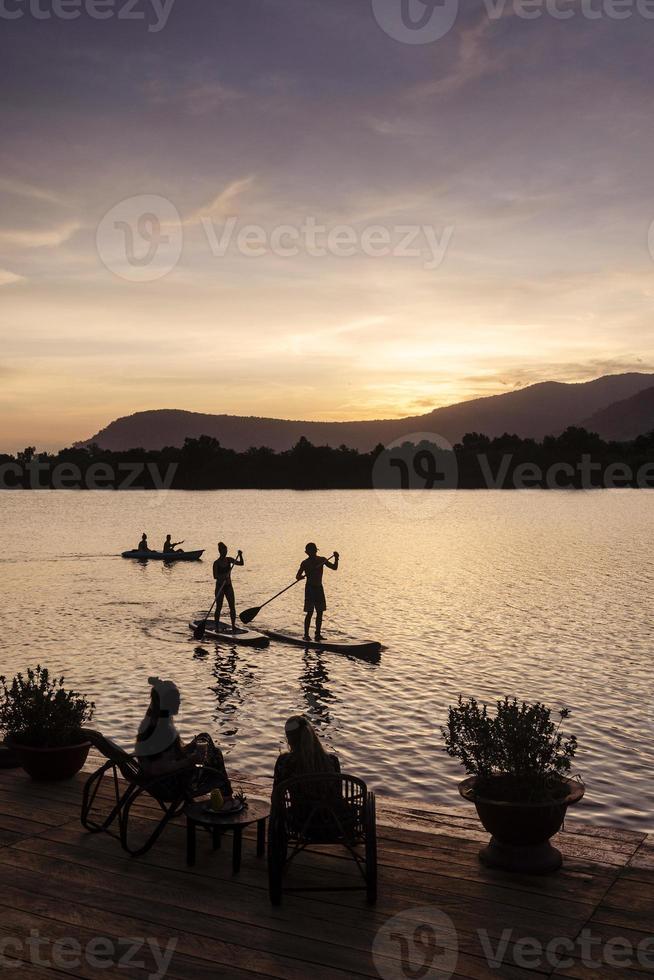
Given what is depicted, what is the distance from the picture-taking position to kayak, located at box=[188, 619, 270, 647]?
2794 cm

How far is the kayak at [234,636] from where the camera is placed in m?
27.9

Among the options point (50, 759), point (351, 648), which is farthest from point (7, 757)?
point (351, 648)

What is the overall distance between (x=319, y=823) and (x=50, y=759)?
394cm

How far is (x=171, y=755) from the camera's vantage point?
338 inches

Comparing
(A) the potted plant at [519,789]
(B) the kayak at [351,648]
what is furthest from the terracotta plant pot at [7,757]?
(B) the kayak at [351,648]

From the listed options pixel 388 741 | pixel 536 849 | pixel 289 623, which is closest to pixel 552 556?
pixel 289 623

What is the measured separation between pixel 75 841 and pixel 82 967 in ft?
7.45

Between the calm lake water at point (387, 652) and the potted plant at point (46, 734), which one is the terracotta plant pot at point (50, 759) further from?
the calm lake water at point (387, 652)

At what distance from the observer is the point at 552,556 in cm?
6988

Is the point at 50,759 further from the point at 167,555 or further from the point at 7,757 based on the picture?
the point at 167,555

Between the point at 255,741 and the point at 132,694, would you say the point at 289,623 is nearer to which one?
the point at 132,694

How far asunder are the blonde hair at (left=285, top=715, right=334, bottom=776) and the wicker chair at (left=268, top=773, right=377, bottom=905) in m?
0.22

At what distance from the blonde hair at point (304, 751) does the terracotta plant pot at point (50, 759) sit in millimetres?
3352

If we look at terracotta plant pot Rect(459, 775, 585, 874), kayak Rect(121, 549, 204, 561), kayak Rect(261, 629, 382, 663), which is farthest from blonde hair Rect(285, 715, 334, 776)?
kayak Rect(121, 549, 204, 561)
